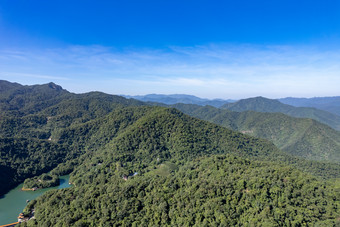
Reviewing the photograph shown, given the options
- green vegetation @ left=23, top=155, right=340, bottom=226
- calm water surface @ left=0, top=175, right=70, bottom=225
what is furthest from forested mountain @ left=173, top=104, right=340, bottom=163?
calm water surface @ left=0, top=175, right=70, bottom=225

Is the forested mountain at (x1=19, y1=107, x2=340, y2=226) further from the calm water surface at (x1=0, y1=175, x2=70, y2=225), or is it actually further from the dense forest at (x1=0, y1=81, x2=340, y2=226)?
the calm water surface at (x1=0, y1=175, x2=70, y2=225)

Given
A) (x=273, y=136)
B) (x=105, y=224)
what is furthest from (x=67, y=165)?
(x=273, y=136)

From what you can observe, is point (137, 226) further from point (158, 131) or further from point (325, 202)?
point (158, 131)

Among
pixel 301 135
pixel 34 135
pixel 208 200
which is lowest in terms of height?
pixel 301 135

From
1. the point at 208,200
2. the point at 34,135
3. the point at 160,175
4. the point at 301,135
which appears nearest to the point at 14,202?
the point at 160,175

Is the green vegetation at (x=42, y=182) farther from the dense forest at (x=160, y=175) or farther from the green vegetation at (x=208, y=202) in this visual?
the green vegetation at (x=208, y=202)

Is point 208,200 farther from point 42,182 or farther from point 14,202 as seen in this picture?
point 42,182

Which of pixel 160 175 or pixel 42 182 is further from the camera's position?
pixel 42 182

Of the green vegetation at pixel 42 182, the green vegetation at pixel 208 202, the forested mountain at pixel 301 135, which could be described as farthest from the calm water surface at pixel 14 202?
the forested mountain at pixel 301 135
